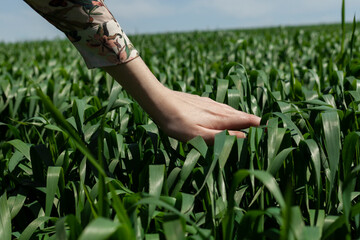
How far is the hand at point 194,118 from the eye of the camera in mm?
1299

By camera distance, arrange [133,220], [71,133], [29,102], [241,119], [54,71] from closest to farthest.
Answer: [71,133], [133,220], [241,119], [29,102], [54,71]

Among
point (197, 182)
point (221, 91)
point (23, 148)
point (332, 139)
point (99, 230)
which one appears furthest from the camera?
point (221, 91)

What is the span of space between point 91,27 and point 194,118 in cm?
42

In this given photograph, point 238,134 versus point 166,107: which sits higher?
point 166,107

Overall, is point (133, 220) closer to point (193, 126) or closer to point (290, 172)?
point (193, 126)

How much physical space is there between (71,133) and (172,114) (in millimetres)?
518

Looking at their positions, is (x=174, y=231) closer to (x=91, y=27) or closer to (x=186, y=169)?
(x=186, y=169)

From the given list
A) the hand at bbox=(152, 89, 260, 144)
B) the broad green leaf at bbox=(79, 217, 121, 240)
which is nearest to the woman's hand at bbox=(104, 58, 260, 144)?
the hand at bbox=(152, 89, 260, 144)

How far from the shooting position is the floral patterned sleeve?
Answer: 123 cm

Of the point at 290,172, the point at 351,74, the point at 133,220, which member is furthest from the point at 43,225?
the point at 351,74

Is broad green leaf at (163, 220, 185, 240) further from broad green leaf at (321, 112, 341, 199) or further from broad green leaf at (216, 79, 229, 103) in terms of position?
broad green leaf at (216, 79, 229, 103)

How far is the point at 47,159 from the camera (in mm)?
1570

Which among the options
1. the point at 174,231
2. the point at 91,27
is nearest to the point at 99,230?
the point at 174,231

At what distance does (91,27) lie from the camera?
126 centimetres
